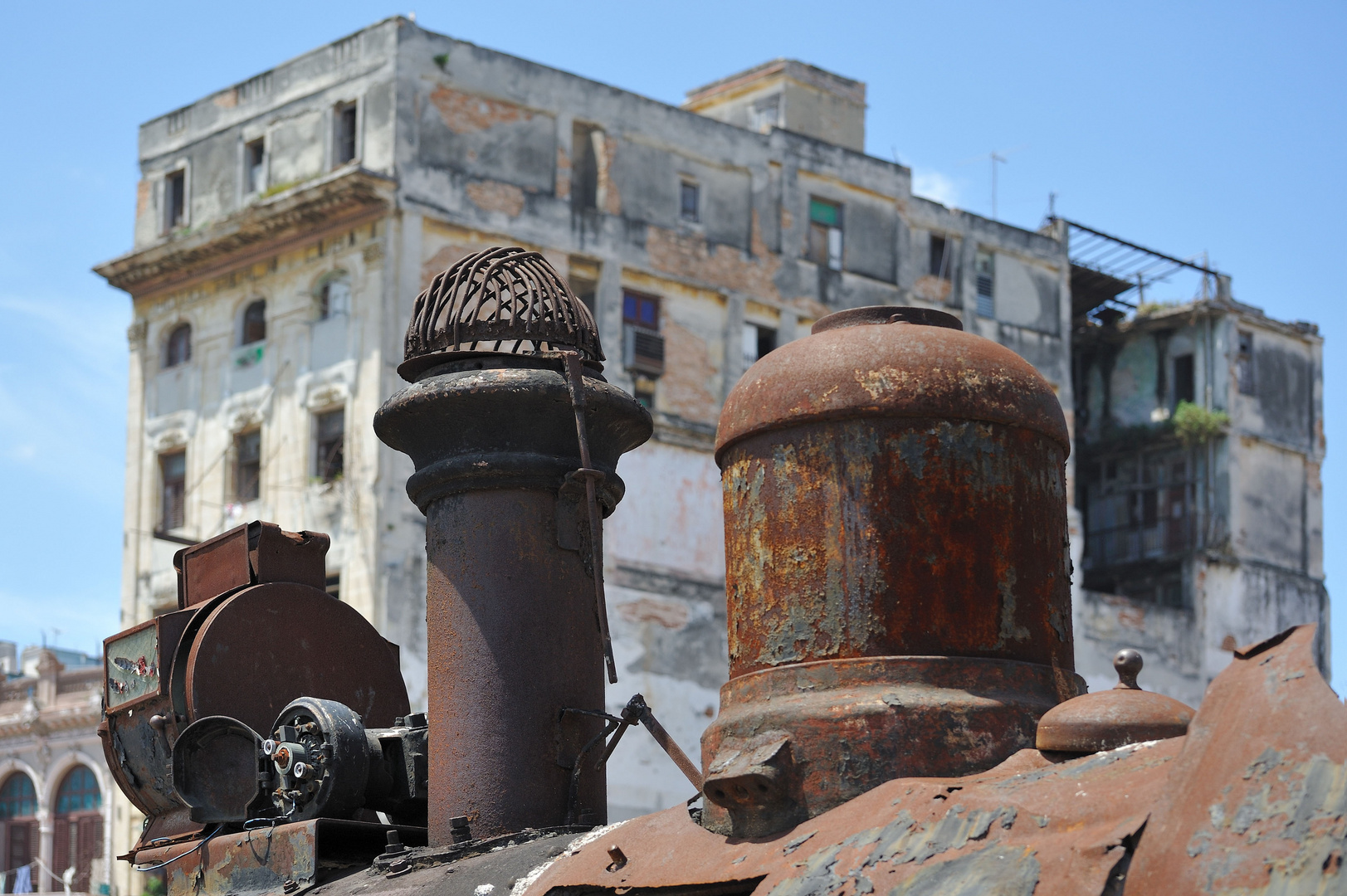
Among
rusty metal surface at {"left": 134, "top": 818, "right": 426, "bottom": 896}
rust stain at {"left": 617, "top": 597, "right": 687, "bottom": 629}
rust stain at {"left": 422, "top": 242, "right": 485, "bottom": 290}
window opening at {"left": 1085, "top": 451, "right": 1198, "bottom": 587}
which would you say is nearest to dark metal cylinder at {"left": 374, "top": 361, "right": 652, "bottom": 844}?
rusty metal surface at {"left": 134, "top": 818, "right": 426, "bottom": 896}

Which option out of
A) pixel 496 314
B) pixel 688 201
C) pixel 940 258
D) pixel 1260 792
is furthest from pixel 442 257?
pixel 1260 792

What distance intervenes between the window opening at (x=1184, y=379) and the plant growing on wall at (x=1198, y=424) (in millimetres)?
758

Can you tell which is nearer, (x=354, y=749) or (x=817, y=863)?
(x=817, y=863)

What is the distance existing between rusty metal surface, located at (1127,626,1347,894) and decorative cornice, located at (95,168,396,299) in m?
28.5

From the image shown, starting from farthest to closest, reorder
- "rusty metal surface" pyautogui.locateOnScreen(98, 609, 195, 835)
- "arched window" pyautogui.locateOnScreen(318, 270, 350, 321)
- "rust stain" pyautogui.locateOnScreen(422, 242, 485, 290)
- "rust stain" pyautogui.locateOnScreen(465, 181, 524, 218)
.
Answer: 1. "rust stain" pyautogui.locateOnScreen(465, 181, 524, 218)
2. "arched window" pyautogui.locateOnScreen(318, 270, 350, 321)
3. "rust stain" pyautogui.locateOnScreen(422, 242, 485, 290)
4. "rusty metal surface" pyautogui.locateOnScreen(98, 609, 195, 835)

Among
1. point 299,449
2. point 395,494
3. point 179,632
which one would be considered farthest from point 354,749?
point 299,449

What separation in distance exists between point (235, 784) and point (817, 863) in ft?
10.9

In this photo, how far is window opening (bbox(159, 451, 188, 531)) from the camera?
1350 inches

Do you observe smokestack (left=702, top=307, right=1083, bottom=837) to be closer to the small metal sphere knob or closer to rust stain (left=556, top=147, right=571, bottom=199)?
the small metal sphere knob

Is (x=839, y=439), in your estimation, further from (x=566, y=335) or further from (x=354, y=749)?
(x=354, y=749)

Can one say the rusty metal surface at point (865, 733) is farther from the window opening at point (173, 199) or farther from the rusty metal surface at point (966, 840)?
the window opening at point (173, 199)

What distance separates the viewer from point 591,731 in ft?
21.6

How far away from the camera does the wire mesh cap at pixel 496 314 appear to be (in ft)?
22.1

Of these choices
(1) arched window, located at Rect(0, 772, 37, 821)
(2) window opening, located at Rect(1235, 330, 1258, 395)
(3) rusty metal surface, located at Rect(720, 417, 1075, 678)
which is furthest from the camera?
(2) window opening, located at Rect(1235, 330, 1258, 395)
